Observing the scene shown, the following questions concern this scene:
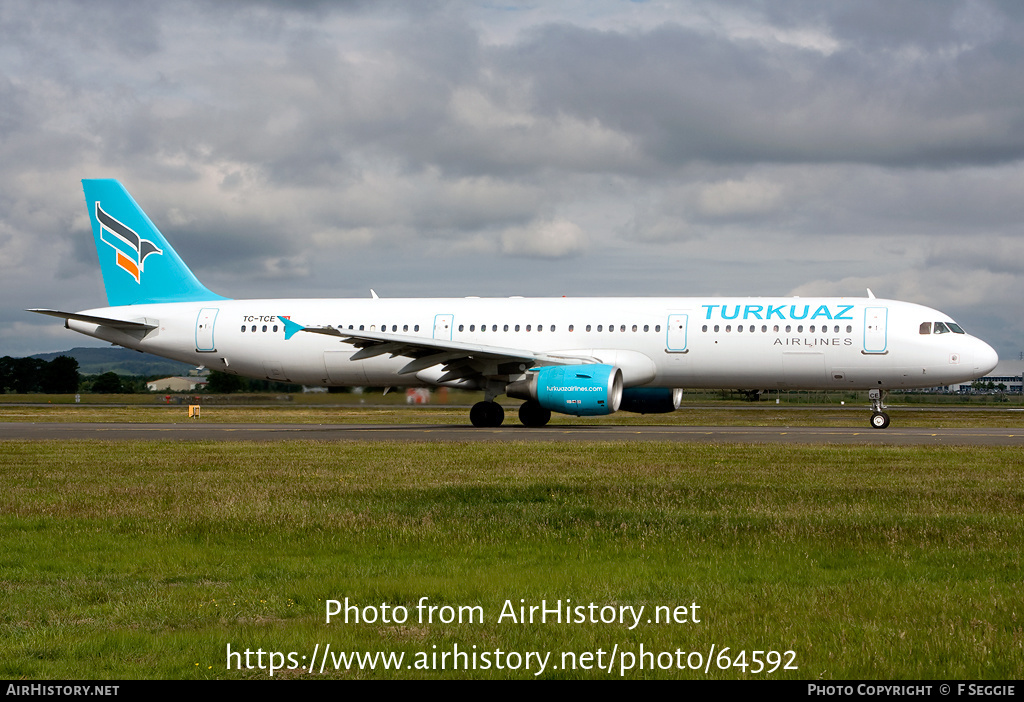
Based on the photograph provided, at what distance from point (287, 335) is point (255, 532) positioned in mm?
21597

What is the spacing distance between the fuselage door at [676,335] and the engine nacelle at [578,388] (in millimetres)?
2318

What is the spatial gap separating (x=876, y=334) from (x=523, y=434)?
9.96 meters

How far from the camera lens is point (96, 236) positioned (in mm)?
32844

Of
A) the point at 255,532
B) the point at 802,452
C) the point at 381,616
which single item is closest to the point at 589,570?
the point at 381,616

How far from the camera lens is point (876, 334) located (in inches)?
1039

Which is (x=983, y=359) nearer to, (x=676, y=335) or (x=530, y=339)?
(x=676, y=335)

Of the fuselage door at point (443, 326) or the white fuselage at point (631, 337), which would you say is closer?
the white fuselage at point (631, 337)

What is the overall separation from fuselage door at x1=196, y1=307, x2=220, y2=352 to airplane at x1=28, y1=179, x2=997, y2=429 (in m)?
0.04

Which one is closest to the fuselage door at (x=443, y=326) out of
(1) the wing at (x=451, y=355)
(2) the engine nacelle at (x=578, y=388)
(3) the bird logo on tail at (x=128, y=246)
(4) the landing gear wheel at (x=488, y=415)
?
(1) the wing at (x=451, y=355)

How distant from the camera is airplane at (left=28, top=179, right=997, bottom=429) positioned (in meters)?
26.4

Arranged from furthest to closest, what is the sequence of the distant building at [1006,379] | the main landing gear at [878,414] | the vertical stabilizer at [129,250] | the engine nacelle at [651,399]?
the distant building at [1006,379], the vertical stabilizer at [129,250], the engine nacelle at [651,399], the main landing gear at [878,414]

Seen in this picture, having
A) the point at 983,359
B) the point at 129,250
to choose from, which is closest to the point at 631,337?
the point at 983,359

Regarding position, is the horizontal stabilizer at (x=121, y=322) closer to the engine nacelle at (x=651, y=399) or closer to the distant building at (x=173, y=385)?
the engine nacelle at (x=651, y=399)

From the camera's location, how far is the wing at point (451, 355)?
26.3 metres
